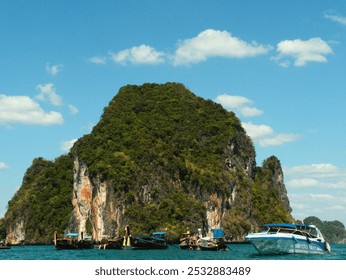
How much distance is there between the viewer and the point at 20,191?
150125mm

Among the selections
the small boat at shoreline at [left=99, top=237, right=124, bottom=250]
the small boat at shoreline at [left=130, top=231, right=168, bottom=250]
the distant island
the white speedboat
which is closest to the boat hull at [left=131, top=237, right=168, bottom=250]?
the small boat at shoreline at [left=130, top=231, right=168, bottom=250]

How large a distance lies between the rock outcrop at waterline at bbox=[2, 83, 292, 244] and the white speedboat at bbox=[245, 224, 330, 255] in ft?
197

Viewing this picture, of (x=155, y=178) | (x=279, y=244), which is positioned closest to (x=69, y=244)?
(x=279, y=244)

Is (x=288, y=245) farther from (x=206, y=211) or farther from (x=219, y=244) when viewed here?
(x=206, y=211)

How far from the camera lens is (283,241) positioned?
45.9m

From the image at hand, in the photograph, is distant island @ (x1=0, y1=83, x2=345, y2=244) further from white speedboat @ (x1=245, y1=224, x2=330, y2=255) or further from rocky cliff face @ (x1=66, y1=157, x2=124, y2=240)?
white speedboat @ (x1=245, y1=224, x2=330, y2=255)

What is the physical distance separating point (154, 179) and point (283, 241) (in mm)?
70495

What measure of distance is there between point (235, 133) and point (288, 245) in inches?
3437

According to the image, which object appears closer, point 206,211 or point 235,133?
point 206,211

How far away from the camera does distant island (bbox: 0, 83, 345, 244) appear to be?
110750mm
